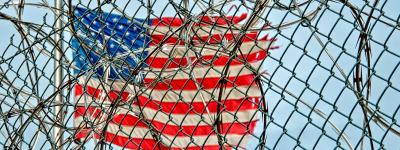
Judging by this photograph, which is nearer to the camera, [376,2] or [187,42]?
[376,2]

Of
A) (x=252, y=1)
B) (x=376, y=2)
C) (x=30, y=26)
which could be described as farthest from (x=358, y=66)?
(x=30, y=26)

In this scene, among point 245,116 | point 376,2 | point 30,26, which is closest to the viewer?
point 376,2

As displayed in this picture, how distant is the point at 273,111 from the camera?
113 inches

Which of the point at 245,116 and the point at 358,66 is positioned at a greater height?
the point at 245,116

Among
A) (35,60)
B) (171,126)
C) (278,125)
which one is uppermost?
(171,126)

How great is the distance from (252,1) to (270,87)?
371mm

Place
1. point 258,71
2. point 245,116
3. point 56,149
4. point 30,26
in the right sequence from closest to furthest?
point 258,71
point 56,149
point 30,26
point 245,116

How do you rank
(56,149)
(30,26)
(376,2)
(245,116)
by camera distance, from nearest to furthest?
(376,2), (56,149), (30,26), (245,116)

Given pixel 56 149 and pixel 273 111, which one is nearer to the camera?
pixel 273 111

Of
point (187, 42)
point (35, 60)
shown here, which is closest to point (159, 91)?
point (35, 60)

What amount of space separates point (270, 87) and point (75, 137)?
0.88m

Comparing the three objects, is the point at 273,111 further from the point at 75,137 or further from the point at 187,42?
the point at 75,137

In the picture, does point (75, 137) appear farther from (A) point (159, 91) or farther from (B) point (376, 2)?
(A) point (159, 91)

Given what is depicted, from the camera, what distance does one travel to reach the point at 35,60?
3.74 m
